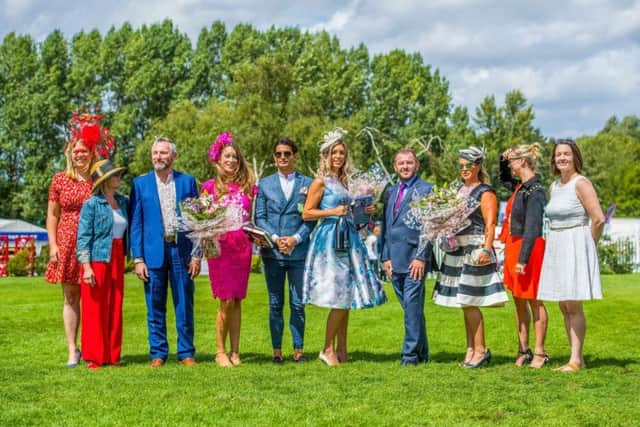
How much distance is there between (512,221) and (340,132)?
188 cm

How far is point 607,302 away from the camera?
1357 cm

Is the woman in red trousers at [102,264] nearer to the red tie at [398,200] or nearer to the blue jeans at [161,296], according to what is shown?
the blue jeans at [161,296]

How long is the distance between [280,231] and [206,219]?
833mm

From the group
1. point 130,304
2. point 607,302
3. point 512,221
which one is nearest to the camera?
point 512,221

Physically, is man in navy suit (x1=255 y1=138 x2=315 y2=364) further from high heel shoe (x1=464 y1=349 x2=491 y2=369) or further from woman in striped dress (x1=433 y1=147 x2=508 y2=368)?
high heel shoe (x1=464 y1=349 x2=491 y2=369)

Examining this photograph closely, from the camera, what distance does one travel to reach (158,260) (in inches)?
312

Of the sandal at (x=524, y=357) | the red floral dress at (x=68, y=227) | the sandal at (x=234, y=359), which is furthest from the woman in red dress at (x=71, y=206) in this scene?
the sandal at (x=524, y=357)

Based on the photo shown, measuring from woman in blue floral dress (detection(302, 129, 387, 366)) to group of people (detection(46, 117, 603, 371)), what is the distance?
0.03 ft

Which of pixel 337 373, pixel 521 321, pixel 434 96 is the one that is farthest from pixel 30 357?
pixel 434 96

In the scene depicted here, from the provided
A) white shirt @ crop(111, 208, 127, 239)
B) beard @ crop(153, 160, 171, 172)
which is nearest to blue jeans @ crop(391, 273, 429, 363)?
beard @ crop(153, 160, 171, 172)

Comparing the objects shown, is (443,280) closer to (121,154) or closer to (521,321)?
(521,321)

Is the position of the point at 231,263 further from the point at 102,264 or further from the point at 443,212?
the point at 443,212

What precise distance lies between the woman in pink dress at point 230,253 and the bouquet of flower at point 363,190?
996 millimetres

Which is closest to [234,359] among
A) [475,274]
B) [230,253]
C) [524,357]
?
[230,253]
